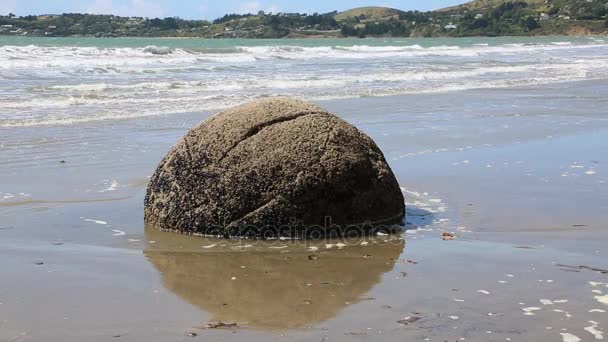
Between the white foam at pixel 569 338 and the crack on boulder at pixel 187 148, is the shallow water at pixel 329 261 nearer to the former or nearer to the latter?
Result: the white foam at pixel 569 338

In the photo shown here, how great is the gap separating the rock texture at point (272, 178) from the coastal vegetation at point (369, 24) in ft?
297

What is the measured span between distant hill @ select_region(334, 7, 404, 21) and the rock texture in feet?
489

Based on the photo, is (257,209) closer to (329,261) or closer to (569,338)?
(329,261)

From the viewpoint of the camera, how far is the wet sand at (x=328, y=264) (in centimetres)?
416

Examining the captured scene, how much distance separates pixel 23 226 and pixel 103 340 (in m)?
2.76

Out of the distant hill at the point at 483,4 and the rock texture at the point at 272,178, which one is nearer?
the rock texture at the point at 272,178

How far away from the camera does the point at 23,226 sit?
6395mm

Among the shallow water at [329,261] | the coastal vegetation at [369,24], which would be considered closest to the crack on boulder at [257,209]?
the shallow water at [329,261]

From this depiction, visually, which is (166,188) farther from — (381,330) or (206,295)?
(381,330)

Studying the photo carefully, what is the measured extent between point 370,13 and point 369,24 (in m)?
32.6

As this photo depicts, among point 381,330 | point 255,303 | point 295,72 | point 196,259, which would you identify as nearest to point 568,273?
point 381,330

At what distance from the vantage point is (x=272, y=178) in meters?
5.86

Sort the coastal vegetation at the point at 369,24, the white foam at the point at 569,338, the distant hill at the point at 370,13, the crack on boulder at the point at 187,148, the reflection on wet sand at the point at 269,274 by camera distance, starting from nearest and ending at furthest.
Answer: the white foam at the point at 569,338 < the reflection on wet sand at the point at 269,274 < the crack on boulder at the point at 187,148 < the coastal vegetation at the point at 369,24 < the distant hill at the point at 370,13

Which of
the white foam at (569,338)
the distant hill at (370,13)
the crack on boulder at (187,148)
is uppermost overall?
the distant hill at (370,13)
